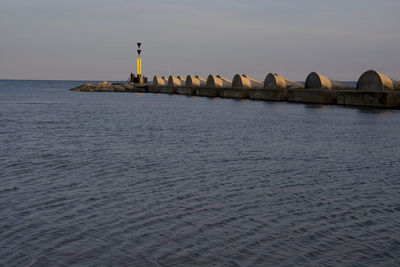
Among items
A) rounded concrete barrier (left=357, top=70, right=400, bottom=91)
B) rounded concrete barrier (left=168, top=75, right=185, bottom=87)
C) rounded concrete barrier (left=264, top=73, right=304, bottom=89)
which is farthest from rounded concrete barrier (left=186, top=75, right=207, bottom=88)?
rounded concrete barrier (left=357, top=70, right=400, bottom=91)

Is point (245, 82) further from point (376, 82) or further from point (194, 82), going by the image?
point (376, 82)

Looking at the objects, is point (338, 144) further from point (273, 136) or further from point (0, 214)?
point (0, 214)

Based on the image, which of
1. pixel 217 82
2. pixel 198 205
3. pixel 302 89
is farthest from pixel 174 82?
pixel 198 205

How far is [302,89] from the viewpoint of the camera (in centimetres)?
4784

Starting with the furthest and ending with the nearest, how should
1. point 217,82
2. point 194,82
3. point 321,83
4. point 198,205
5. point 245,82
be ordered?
point 194,82, point 217,82, point 245,82, point 321,83, point 198,205

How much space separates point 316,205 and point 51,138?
40.1 feet

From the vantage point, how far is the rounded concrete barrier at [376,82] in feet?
130

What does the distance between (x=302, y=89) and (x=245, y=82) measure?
606 inches

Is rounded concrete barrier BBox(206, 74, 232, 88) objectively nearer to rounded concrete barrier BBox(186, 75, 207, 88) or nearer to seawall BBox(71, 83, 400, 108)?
seawall BBox(71, 83, 400, 108)

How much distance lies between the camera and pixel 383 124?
81.0 feet

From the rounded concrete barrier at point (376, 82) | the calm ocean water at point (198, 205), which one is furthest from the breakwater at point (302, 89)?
the calm ocean water at point (198, 205)

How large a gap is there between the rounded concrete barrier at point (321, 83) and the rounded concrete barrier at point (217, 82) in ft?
68.2

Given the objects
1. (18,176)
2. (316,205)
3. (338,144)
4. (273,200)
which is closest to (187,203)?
(273,200)

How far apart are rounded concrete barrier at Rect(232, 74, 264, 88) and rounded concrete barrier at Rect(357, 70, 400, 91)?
22.1m
